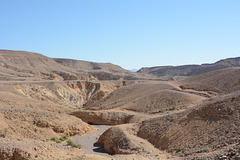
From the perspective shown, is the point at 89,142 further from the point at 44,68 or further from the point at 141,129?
the point at 44,68

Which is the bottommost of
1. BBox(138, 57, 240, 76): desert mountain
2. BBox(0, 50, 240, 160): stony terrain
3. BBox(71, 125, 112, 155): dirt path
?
BBox(71, 125, 112, 155): dirt path

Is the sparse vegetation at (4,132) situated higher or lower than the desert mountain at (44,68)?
lower

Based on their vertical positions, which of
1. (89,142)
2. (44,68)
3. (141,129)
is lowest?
(89,142)

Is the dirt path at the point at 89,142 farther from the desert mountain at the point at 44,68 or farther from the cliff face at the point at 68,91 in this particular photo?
the desert mountain at the point at 44,68

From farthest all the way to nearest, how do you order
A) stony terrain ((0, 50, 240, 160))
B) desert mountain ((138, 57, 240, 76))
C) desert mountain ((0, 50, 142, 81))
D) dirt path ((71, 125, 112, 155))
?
desert mountain ((138, 57, 240, 76)) → desert mountain ((0, 50, 142, 81)) → dirt path ((71, 125, 112, 155)) → stony terrain ((0, 50, 240, 160))

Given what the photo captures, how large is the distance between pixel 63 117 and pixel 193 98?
59.0ft

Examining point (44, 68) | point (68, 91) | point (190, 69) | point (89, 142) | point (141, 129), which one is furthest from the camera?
point (190, 69)

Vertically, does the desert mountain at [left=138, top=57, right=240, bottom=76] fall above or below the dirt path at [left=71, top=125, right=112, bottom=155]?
above

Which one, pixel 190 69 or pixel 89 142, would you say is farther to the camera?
pixel 190 69

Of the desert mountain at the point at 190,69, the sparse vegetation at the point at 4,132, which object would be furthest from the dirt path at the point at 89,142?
the desert mountain at the point at 190,69

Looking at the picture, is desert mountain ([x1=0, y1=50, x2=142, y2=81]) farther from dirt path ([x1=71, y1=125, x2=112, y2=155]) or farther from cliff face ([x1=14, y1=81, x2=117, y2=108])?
dirt path ([x1=71, y1=125, x2=112, y2=155])

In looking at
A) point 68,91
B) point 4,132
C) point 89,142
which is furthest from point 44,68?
point 4,132

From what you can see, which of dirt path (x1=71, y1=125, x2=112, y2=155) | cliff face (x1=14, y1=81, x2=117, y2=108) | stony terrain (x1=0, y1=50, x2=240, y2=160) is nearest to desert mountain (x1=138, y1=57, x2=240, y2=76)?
cliff face (x1=14, y1=81, x2=117, y2=108)

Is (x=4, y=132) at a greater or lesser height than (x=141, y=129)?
greater
